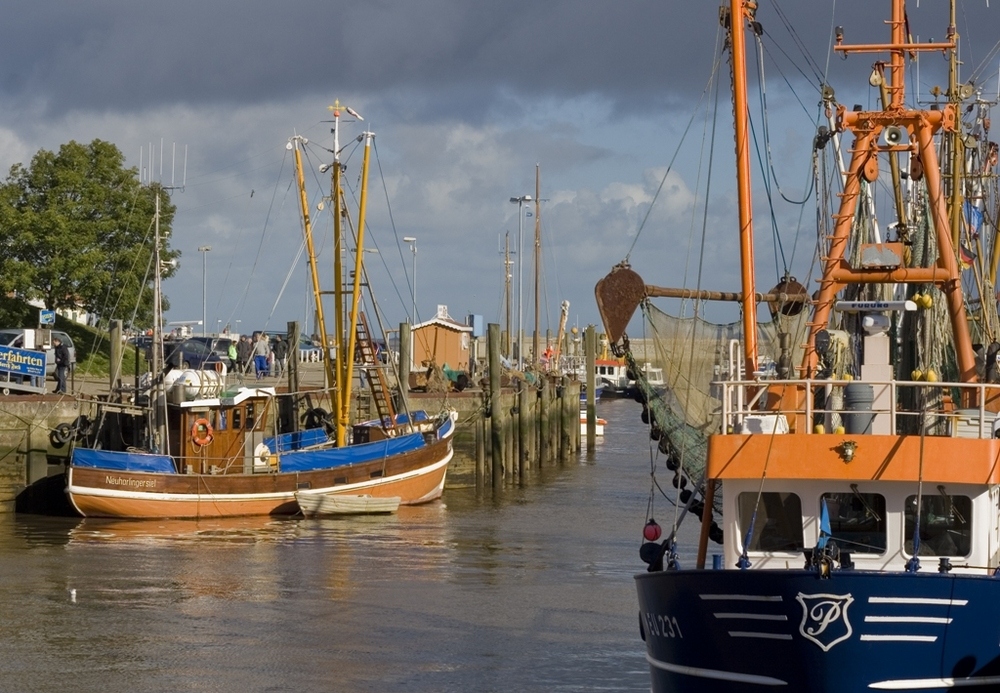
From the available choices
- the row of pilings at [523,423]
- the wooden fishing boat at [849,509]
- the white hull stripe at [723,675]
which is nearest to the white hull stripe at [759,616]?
the wooden fishing boat at [849,509]

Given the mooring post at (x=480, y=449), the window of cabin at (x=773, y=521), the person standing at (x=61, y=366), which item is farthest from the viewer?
the mooring post at (x=480, y=449)

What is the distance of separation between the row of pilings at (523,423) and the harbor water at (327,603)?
5.20 metres

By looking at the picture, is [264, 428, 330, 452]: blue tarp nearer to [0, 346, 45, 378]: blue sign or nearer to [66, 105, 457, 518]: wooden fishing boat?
[66, 105, 457, 518]: wooden fishing boat

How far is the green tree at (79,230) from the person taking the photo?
50531 mm

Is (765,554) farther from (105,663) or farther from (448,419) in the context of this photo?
(448,419)

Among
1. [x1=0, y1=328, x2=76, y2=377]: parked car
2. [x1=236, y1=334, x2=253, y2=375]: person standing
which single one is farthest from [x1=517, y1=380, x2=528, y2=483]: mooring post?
[x1=0, y1=328, x2=76, y2=377]: parked car

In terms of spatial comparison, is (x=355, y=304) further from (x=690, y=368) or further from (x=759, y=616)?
(x=759, y=616)

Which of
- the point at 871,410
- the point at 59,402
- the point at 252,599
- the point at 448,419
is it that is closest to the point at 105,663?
the point at 252,599

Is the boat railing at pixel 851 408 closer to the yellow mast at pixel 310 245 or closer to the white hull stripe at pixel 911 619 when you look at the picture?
the white hull stripe at pixel 911 619

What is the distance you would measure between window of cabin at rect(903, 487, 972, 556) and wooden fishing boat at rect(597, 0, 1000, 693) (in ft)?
0.04

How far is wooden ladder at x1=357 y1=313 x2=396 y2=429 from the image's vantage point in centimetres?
3522

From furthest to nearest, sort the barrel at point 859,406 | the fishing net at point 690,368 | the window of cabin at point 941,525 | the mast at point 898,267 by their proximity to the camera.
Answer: the fishing net at point 690,368 → the mast at point 898,267 → the barrel at point 859,406 → the window of cabin at point 941,525

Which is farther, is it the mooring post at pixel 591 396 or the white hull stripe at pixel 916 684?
the mooring post at pixel 591 396

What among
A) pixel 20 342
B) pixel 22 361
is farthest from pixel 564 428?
pixel 22 361
